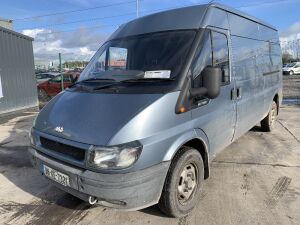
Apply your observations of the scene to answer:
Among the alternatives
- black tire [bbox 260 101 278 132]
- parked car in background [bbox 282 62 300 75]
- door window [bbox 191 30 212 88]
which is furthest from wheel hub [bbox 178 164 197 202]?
parked car in background [bbox 282 62 300 75]

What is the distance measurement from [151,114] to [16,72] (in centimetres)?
1176

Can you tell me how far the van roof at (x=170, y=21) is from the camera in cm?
434

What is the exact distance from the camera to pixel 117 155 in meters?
3.15

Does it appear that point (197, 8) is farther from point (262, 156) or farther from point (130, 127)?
point (262, 156)

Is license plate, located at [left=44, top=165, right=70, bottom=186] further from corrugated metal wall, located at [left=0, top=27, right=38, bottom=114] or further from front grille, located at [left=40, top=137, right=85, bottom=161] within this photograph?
corrugated metal wall, located at [left=0, top=27, right=38, bottom=114]

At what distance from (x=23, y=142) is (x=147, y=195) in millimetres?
5444

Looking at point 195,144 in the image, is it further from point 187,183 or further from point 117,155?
point 117,155

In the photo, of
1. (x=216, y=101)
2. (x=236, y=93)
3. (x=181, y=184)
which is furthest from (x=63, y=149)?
(x=236, y=93)

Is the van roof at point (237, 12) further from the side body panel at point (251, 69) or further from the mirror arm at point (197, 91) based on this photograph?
the mirror arm at point (197, 91)

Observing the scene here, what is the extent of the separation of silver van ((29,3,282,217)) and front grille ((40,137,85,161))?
0.01m

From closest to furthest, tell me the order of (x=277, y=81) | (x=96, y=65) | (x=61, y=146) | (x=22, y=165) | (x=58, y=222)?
(x=61, y=146)
(x=58, y=222)
(x=96, y=65)
(x=22, y=165)
(x=277, y=81)

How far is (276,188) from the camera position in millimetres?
4703

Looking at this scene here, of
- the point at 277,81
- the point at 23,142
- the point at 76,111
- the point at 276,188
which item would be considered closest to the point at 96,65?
the point at 76,111

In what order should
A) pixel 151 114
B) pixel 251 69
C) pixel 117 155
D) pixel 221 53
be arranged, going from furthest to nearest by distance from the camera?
pixel 251 69 < pixel 221 53 < pixel 151 114 < pixel 117 155
